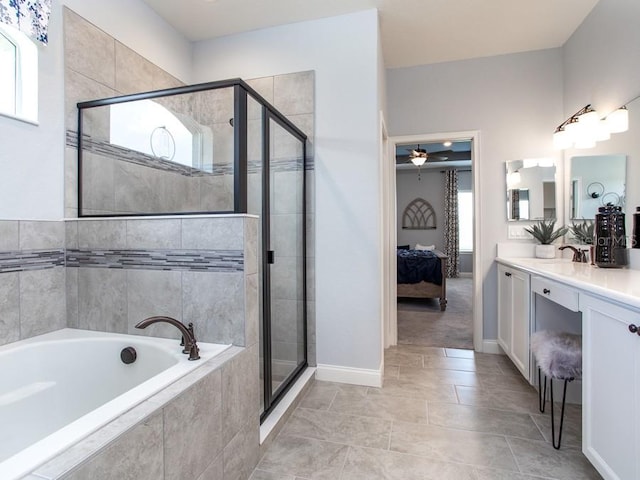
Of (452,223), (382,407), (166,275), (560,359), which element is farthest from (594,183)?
(452,223)

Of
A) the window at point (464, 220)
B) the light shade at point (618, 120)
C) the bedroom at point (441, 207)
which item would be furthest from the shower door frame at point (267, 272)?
the window at point (464, 220)

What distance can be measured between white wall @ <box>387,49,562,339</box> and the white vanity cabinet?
23 cm

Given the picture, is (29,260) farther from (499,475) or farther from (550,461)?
(550,461)

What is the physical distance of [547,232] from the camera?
288 cm

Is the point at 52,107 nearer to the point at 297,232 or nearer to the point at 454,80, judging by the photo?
the point at 297,232

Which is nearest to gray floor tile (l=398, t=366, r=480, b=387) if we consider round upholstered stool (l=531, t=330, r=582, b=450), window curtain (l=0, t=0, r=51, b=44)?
round upholstered stool (l=531, t=330, r=582, b=450)

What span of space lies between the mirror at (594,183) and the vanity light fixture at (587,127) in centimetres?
13

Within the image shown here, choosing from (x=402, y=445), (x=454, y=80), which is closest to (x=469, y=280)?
(x=454, y=80)

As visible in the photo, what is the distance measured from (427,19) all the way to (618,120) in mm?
1497

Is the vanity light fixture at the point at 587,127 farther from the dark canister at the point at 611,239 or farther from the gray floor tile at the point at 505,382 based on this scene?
the gray floor tile at the point at 505,382

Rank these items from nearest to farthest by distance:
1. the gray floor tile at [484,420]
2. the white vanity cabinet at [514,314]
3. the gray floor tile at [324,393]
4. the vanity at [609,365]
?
1. the vanity at [609,365]
2. the gray floor tile at [484,420]
3. the gray floor tile at [324,393]
4. the white vanity cabinet at [514,314]

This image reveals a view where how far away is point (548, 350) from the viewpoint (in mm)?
1738

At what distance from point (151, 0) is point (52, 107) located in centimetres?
115

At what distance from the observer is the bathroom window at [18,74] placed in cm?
166
